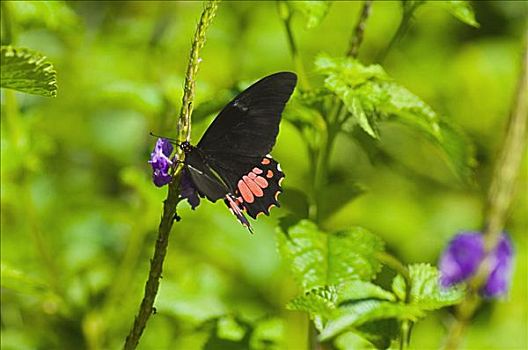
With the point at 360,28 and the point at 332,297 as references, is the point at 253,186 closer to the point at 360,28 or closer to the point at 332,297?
the point at 332,297

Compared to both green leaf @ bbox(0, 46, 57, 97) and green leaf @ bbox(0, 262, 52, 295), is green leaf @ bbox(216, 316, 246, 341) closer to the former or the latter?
green leaf @ bbox(0, 262, 52, 295)

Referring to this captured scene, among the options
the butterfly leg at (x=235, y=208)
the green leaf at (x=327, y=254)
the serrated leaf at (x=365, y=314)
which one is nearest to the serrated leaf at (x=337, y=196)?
the green leaf at (x=327, y=254)

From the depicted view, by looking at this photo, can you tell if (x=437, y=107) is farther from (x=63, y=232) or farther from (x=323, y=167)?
(x=323, y=167)

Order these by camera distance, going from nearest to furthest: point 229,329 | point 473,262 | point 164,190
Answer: point 229,329, point 164,190, point 473,262

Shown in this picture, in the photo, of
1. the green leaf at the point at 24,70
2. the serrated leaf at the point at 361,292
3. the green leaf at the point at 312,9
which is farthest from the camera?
the green leaf at the point at 312,9

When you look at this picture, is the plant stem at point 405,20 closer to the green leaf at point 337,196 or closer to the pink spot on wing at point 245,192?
the green leaf at point 337,196

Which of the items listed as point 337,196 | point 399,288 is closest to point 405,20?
point 337,196
